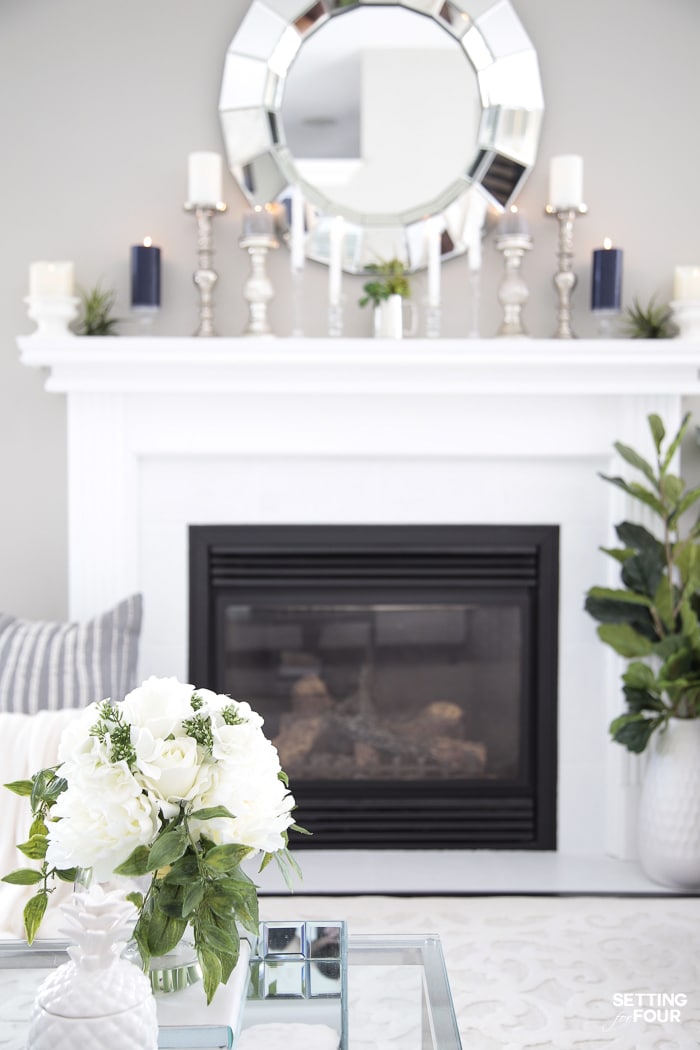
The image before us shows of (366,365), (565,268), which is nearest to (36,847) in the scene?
(366,365)

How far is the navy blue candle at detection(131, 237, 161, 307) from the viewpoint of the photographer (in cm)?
287

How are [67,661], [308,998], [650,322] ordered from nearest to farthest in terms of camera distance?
[308,998], [67,661], [650,322]

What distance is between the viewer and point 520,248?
290cm

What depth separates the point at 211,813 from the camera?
1.15 metres

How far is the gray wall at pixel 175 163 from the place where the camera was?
2945mm

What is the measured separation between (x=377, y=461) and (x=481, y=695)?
76 centimetres

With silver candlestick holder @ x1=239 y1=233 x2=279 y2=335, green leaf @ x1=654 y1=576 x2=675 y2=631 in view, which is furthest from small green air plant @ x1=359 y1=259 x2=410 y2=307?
green leaf @ x1=654 y1=576 x2=675 y2=631

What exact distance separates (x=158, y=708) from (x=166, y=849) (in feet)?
0.49

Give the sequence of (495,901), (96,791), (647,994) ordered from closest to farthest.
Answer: (96,791) < (647,994) < (495,901)

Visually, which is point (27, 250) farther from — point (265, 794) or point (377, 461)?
point (265, 794)

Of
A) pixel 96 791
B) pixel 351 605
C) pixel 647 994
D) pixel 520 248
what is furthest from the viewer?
pixel 351 605

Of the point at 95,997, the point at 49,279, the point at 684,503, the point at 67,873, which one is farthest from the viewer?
the point at 49,279

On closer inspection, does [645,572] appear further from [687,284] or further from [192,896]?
[192,896]

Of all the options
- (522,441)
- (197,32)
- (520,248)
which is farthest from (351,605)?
(197,32)
